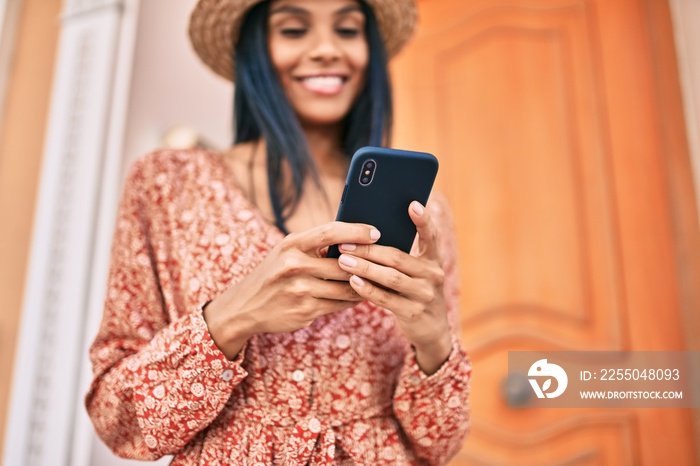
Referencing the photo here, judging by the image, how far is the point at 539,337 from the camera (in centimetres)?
148

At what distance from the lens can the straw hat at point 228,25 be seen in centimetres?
90

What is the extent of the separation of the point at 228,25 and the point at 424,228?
56 cm

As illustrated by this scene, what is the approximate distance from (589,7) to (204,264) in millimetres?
1423

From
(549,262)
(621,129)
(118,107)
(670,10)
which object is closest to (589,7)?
(670,10)

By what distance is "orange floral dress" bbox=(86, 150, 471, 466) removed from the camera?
612 mm

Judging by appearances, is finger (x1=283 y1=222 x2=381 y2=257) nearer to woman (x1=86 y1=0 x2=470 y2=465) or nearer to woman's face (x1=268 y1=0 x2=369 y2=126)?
woman (x1=86 y1=0 x2=470 y2=465)

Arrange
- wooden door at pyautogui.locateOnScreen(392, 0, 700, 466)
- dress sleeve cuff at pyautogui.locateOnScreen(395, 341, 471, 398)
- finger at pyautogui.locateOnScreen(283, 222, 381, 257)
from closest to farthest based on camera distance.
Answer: finger at pyautogui.locateOnScreen(283, 222, 381, 257) < dress sleeve cuff at pyautogui.locateOnScreen(395, 341, 471, 398) < wooden door at pyautogui.locateOnScreen(392, 0, 700, 466)

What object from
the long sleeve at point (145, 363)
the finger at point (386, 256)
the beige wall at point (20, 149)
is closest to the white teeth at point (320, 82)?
the long sleeve at point (145, 363)

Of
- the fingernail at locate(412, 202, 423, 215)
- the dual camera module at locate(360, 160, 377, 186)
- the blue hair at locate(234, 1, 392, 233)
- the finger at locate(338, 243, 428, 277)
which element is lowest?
the finger at locate(338, 243, 428, 277)

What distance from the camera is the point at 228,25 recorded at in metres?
0.93

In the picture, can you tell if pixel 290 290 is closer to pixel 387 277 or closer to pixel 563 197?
pixel 387 277

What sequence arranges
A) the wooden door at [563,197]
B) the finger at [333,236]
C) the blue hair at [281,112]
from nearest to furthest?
1. the finger at [333,236]
2. the blue hair at [281,112]
3. the wooden door at [563,197]

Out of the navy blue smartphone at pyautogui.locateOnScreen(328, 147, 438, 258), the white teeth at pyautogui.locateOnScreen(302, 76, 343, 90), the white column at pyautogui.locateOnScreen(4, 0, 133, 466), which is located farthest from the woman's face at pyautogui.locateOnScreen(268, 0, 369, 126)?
the white column at pyautogui.locateOnScreen(4, 0, 133, 466)

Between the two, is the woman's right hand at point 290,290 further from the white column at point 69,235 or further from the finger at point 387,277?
the white column at point 69,235
